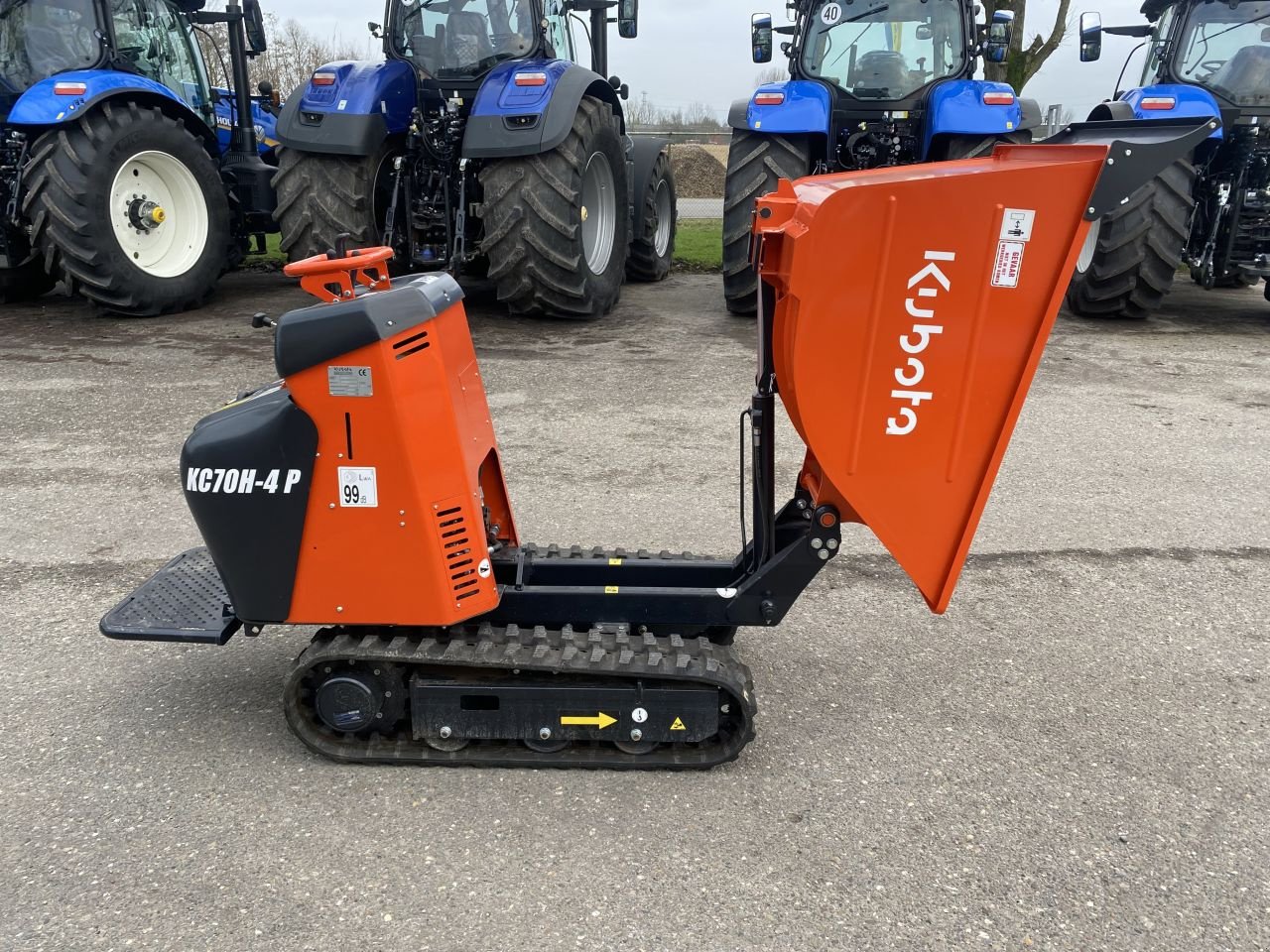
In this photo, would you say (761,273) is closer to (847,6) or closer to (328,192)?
(328,192)

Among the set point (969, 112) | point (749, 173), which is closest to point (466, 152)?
point (749, 173)

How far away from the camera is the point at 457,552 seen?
2.56 metres

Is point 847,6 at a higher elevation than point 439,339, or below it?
higher

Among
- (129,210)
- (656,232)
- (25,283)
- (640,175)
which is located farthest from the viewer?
(656,232)

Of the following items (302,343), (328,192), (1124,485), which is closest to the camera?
(302,343)

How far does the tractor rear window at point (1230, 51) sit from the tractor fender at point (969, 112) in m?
1.84

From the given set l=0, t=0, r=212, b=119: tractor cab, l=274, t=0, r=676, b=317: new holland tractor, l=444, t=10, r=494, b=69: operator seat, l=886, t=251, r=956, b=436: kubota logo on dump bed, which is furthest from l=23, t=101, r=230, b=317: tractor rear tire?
l=886, t=251, r=956, b=436: kubota logo on dump bed

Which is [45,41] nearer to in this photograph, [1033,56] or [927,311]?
[927,311]

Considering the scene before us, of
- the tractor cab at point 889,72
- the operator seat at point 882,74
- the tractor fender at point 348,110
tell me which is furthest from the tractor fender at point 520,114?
the operator seat at point 882,74

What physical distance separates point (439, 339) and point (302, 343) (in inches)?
13.0

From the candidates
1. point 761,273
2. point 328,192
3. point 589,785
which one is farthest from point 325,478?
point 328,192

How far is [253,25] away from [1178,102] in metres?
7.74

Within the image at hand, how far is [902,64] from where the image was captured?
323 inches

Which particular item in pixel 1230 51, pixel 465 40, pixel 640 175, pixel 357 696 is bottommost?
pixel 357 696
